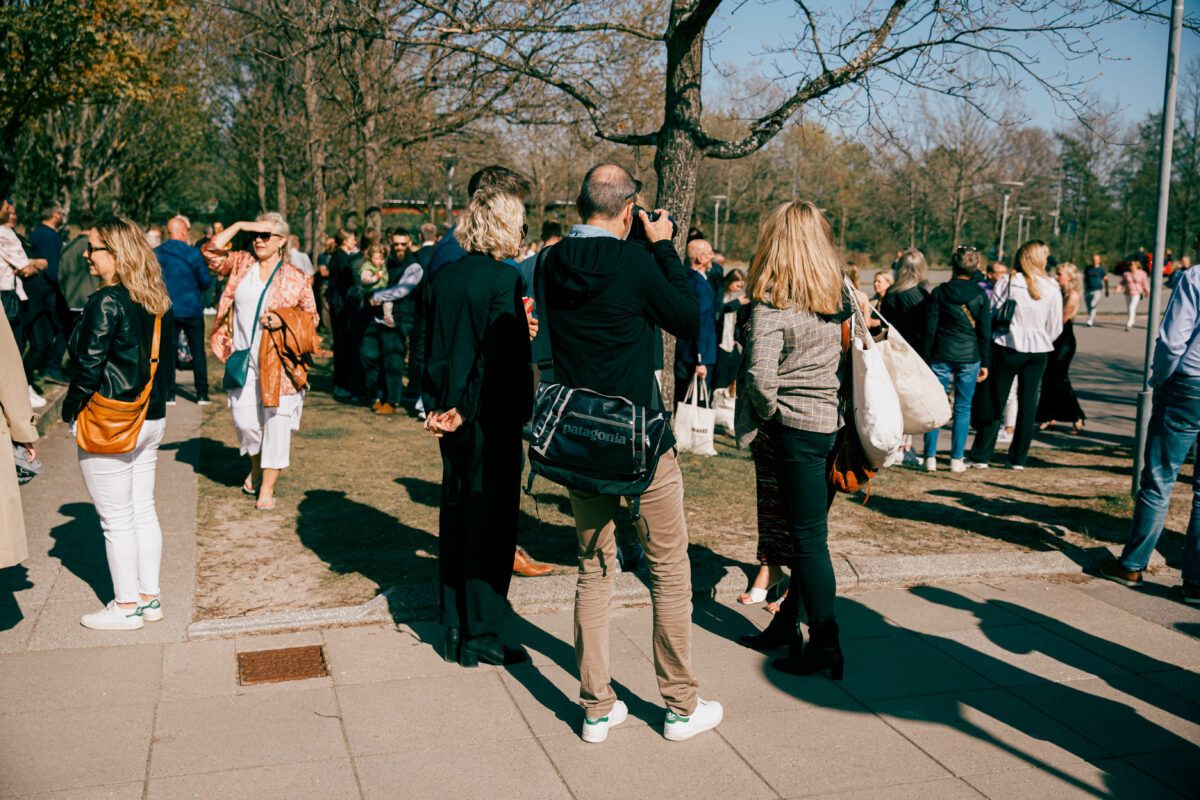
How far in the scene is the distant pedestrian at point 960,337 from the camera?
8125 millimetres

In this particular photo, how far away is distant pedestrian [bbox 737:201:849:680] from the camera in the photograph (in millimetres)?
3969

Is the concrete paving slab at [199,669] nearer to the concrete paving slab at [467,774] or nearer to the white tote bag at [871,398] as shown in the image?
the concrete paving slab at [467,774]

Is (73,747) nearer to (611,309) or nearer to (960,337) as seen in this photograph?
(611,309)

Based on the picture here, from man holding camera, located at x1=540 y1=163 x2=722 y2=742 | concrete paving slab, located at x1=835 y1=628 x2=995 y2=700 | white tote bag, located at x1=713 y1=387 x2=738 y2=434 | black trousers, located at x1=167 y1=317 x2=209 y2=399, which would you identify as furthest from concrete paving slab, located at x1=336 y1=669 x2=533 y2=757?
black trousers, located at x1=167 y1=317 x2=209 y2=399

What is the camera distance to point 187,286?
11.0 m

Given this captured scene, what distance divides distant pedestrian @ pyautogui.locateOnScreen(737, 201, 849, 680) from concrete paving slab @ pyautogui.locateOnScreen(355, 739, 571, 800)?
4.56 feet

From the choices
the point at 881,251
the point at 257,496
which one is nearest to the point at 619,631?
the point at 257,496

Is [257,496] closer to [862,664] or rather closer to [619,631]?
[619,631]

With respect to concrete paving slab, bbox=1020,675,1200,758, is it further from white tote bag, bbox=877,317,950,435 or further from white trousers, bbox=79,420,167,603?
white trousers, bbox=79,420,167,603

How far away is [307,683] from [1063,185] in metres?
51.8

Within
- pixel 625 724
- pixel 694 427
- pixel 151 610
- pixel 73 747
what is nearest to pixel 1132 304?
pixel 694 427

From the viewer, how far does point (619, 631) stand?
4719 millimetres

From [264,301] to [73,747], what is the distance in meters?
3.43

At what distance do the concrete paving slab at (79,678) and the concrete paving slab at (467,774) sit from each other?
1129mm
